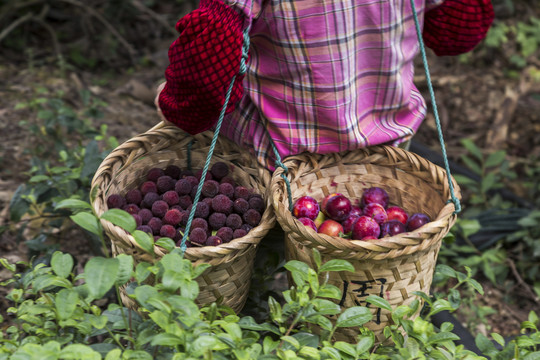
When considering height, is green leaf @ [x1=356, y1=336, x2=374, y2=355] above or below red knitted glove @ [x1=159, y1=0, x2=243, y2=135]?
below

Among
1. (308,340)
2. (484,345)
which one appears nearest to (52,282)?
(308,340)

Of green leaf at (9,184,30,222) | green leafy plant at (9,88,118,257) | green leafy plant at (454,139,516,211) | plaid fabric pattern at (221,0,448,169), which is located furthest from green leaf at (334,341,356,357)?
green leafy plant at (454,139,516,211)

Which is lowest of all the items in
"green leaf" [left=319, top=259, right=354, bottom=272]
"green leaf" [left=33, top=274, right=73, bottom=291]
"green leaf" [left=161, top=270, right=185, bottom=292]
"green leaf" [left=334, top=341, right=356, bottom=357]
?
"green leaf" [left=334, top=341, right=356, bottom=357]

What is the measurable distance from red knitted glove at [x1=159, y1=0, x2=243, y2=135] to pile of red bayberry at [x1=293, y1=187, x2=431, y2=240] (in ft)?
1.20

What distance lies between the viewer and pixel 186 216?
1.49m

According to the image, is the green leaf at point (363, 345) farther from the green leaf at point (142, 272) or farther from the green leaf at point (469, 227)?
the green leaf at point (469, 227)

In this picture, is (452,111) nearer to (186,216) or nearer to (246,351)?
(186,216)

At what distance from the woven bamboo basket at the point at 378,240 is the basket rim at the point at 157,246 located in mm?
67

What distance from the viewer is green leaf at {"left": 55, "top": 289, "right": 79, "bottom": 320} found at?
94cm

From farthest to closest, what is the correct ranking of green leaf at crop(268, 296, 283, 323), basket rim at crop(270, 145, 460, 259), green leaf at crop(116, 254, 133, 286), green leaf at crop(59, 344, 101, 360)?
basket rim at crop(270, 145, 460, 259) → green leaf at crop(268, 296, 283, 323) → green leaf at crop(116, 254, 133, 286) → green leaf at crop(59, 344, 101, 360)

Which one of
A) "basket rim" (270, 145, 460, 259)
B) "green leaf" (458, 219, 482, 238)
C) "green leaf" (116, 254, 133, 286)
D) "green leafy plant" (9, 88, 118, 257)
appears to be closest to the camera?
"green leaf" (116, 254, 133, 286)

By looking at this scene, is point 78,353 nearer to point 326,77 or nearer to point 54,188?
point 326,77

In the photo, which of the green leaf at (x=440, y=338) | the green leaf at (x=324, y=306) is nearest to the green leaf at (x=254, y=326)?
the green leaf at (x=324, y=306)

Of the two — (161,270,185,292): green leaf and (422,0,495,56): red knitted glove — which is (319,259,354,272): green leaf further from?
(422,0,495,56): red knitted glove
